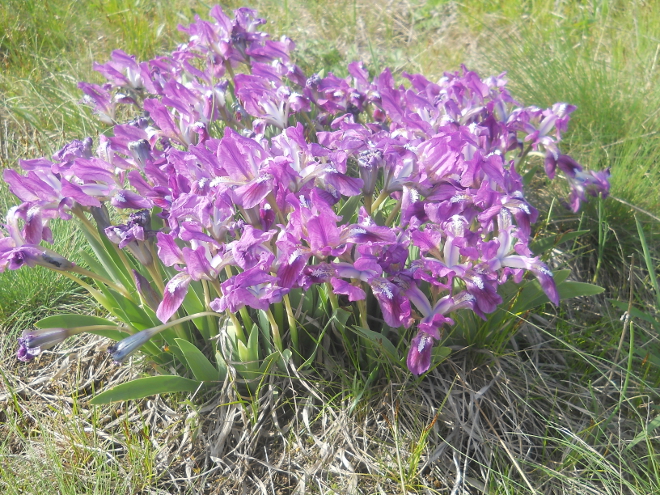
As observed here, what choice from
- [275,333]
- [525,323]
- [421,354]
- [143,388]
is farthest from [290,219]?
[525,323]

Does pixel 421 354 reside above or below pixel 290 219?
below

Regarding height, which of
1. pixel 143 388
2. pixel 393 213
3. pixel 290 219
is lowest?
pixel 143 388

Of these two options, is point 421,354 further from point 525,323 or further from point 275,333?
point 525,323

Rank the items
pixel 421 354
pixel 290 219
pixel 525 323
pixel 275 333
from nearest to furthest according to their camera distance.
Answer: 1. pixel 290 219
2. pixel 421 354
3. pixel 275 333
4. pixel 525 323

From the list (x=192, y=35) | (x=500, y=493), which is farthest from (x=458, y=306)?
(x=192, y=35)

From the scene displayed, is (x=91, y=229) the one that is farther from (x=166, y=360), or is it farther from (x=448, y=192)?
(x=448, y=192)

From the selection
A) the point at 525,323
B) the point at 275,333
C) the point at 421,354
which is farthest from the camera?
the point at 525,323
